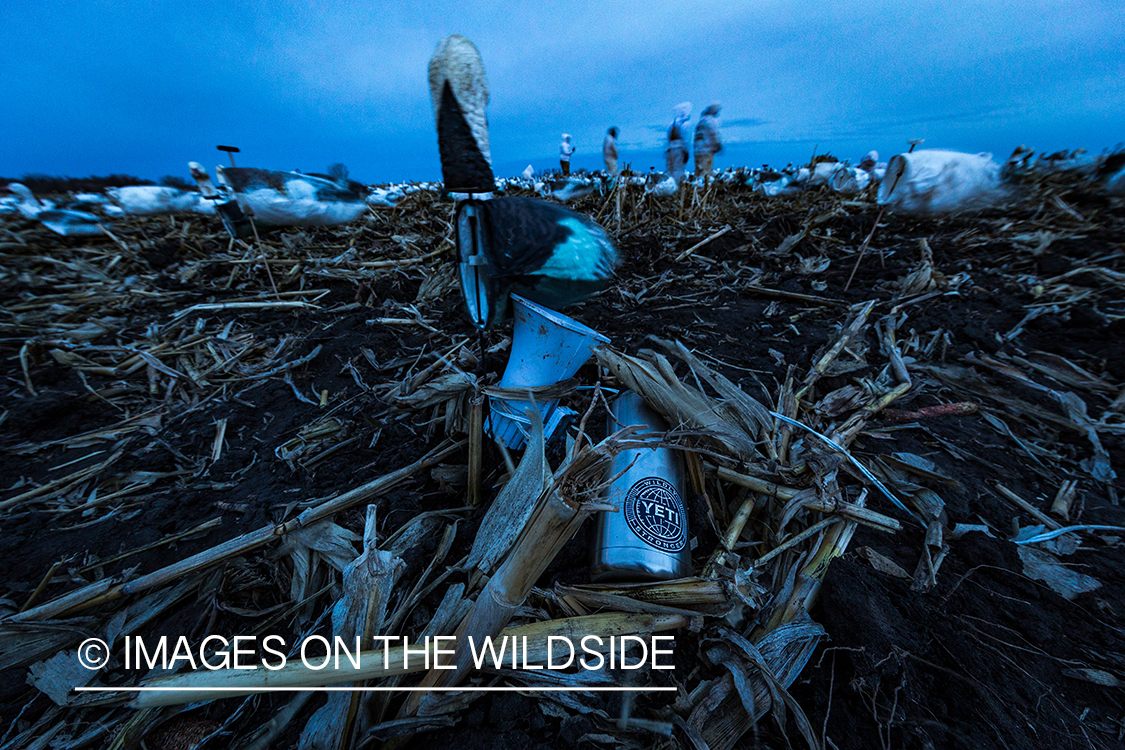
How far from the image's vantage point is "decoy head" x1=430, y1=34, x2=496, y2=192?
1249 millimetres

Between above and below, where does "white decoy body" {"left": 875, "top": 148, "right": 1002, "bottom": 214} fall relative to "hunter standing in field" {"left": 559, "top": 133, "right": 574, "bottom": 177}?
below

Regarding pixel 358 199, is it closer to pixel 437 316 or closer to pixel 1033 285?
pixel 437 316

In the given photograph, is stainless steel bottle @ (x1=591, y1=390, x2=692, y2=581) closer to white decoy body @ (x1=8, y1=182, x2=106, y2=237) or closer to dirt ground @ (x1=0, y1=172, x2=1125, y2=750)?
dirt ground @ (x1=0, y1=172, x2=1125, y2=750)

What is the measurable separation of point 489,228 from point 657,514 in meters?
1.07

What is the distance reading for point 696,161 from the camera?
657cm

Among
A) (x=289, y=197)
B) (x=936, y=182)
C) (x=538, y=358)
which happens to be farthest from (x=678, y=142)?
(x=538, y=358)

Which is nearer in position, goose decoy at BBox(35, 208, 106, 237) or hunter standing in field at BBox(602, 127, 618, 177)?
goose decoy at BBox(35, 208, 106, 237)

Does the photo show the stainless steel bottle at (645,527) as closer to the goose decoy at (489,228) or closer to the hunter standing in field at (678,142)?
the goose decoy at (489,228)

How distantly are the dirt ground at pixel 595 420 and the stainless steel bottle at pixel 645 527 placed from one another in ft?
0.52

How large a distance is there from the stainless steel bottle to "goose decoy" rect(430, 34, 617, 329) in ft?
2.07

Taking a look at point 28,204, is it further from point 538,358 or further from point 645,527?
point 645,527

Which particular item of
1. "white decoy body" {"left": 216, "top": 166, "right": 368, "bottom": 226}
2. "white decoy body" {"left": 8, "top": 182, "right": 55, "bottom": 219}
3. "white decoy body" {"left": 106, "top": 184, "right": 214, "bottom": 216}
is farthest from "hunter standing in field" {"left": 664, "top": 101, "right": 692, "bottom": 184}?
"white decoy body" {"left": 8, "top": 182, "right": 55, "bottom": 219}

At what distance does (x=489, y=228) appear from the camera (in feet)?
4.67

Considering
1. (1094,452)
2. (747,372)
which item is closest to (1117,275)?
(1094,452)
